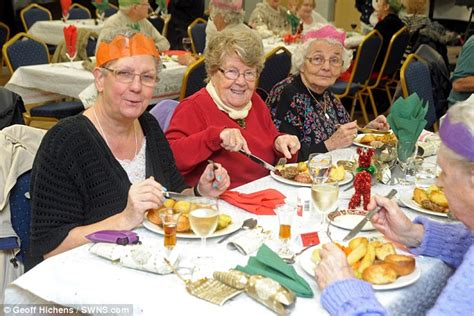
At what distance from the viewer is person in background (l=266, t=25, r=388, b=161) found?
300 cm

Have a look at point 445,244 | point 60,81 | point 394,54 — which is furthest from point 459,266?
point 394,54

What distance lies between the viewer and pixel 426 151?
2.81 meters

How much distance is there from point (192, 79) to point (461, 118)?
117 inches

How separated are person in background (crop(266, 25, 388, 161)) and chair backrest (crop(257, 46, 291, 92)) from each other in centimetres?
146

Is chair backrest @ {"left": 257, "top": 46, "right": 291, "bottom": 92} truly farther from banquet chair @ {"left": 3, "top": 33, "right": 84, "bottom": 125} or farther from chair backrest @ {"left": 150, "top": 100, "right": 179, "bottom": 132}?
chair backrest @ {"left": 150, "top": 100, "right": 179, "bottom": 132}

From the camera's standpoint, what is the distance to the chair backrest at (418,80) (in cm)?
413

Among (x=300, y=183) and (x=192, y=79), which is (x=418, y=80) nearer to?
(x=192, y=79)

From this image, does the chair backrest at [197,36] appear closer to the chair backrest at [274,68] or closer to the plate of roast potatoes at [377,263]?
the chair backrest at [274,68]

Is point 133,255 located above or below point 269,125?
above

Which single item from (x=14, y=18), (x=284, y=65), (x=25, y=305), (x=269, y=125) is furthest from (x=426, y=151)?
(x=14, y=18)

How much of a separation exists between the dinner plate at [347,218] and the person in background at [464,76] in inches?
103

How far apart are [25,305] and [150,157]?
742 mm

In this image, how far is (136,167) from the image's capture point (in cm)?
217

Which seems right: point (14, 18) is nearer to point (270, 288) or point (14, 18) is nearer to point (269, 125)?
point (269, 125)
